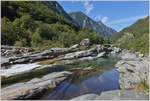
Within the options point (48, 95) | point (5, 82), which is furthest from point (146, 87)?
point (5, 82)

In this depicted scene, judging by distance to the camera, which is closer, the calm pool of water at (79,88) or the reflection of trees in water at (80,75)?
the calm pool of water at (79,88)

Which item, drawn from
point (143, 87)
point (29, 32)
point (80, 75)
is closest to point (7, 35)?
point (29, 32)

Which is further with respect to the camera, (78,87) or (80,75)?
(80,75)

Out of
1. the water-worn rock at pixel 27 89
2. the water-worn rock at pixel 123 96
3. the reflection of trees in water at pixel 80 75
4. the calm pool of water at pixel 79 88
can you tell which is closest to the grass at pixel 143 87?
the water-worn rock at pixel 123 96

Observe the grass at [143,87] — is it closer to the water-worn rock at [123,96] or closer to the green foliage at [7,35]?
the water-worn rock at [123,96]

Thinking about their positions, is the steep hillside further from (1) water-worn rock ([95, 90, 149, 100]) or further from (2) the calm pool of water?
(1) water-worn rock ([95, 90, 149, 100])

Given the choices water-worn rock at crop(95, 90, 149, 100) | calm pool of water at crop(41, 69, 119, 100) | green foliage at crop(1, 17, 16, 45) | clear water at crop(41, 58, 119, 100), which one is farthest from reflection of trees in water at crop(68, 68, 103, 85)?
green foliage at crop(1, 17, 16, 45)

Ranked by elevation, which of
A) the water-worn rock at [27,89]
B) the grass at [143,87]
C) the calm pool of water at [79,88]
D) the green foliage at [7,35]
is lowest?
the calm pool of water at [79,88]

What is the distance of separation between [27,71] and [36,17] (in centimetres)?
11129

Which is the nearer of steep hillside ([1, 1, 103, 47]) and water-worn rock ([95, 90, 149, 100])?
water-worn rock ([95, 90, 149, 100])

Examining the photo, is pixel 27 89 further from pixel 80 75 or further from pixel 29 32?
pixel 29 32

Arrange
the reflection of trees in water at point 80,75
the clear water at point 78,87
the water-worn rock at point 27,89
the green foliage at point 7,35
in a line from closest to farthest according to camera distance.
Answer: the water-worn rock at point 27,89 → the clear water at point 78,87 → the reflection of trees in water at point 80,75 → the green foliage at point 7,35

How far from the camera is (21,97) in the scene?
70.5ft

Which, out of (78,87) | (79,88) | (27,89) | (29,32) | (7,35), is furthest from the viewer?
(29,32)
